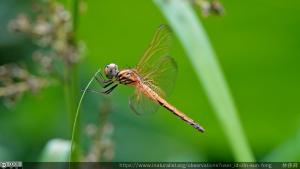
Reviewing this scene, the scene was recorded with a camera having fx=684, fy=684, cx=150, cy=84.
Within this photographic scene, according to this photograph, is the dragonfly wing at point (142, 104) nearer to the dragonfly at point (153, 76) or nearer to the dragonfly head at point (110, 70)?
the dragonfly at point (153, 76)

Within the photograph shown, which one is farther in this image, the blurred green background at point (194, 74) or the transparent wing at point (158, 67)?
the blurred green background at point (194, 74)

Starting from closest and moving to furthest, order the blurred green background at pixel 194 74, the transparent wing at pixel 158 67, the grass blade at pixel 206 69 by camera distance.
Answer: the grass blade at pixel 206 69
the transparent wing at pixel 158 67
the blurred green background at pixel 194 74

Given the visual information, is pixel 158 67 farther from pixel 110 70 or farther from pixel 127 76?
pixel 110 70

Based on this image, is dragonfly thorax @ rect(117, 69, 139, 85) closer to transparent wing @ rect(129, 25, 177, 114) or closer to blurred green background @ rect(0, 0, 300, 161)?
transparent wing @ rect(129, 25, 177, 114)

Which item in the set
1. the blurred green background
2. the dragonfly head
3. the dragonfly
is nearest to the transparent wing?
the dragonfly

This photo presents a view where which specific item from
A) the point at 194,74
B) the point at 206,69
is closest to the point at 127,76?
the point at 206,69

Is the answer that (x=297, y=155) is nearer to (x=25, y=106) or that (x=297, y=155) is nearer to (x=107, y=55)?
(x=107, y=55)

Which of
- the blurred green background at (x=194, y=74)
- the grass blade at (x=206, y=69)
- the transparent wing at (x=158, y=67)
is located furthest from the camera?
the blurred green background at (x=194, y=74)

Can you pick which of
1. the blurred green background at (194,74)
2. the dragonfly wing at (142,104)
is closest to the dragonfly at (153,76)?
the dragonfly wing at (142,104)
